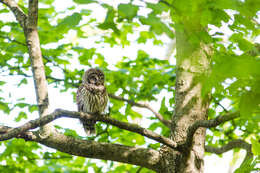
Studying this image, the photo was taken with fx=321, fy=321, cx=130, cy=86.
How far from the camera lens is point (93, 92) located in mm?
4246

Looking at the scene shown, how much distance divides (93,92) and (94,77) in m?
0.20

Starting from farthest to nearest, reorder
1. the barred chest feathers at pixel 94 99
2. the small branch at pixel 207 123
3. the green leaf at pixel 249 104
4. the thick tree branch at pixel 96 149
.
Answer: the barred chest feathers at pixel 94 99 → the thick tree branch at pixel 96 149 → the small branch at pixel 207 123 → the green leaf at pixel 249 104

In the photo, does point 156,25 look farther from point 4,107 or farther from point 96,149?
point 4,107

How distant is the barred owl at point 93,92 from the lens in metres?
4.21

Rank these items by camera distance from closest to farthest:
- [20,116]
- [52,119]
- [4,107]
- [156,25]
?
1. [156,25]
2. [52,119]
3. [4,107]
4. [20,116]

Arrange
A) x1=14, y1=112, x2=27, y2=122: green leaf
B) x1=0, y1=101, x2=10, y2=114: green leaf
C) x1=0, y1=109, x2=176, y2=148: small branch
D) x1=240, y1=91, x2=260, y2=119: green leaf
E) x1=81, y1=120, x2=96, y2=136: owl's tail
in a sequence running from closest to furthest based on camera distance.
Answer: x1=240, y1=91, x2=260, y2=119: green leaf
x1=0, y1=109, x2=176, y2=148: small branch
x1=0, y1=101, x2=10, y2=114: green leaf
x1=81, y1=120, x2=96, y2=136: owl's tail
x1=14, y1=112, x2=27, y2=122: green leaf

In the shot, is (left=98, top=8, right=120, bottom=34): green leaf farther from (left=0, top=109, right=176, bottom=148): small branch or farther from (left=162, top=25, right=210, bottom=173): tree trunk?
(left=162, top=25, right=210, bottom=173): tree trunk

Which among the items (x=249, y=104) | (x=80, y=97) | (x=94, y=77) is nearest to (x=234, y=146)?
(x=94, y=77)

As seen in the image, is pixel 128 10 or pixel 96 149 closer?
pixel 128 10

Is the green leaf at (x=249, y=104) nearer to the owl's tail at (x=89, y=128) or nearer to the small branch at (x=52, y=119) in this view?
the small branch at (x=52, y=119)

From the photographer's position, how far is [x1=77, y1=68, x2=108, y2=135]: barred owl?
421cm

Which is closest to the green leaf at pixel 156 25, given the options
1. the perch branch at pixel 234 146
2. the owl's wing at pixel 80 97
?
the perch branch at pixel 234 146

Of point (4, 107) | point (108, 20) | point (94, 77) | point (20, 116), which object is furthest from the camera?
point (20, 116)

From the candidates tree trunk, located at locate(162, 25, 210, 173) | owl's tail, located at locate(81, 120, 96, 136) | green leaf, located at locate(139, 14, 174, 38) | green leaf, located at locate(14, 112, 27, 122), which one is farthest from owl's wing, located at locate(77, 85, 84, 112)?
green leaf, located at locate(139, 14, 174, 38)
